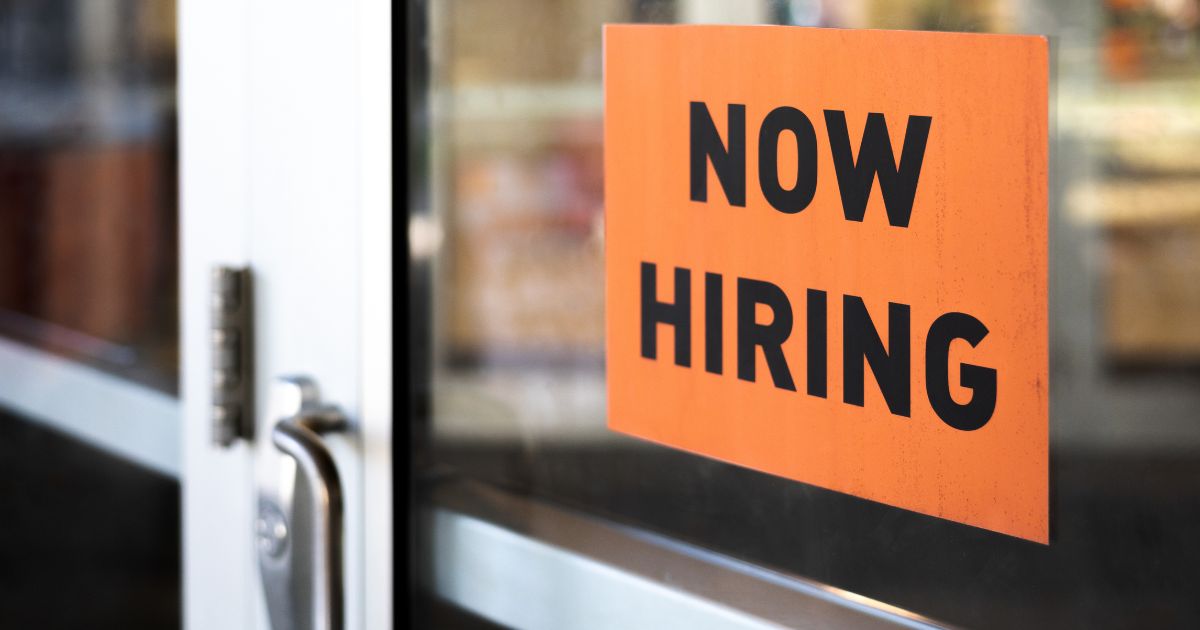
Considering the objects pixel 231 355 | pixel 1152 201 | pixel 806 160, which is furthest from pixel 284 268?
pixel 1152 201

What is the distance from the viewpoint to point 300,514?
897mm

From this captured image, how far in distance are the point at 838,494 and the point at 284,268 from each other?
1.62ft

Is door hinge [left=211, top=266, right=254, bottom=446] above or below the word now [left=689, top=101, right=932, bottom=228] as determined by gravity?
below

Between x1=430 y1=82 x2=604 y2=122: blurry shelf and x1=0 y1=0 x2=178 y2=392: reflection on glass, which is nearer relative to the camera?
x1=430 y1=82 x2=604 y2=122: blurry shelf

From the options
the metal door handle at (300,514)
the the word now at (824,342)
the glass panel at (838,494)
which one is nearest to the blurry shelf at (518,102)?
the glass panel at (838,494)

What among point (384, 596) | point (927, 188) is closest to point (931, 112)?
point (927, 188)

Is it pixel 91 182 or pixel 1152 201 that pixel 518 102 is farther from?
pixel 91 182

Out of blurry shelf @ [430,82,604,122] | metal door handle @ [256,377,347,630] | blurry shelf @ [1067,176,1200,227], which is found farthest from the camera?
metal door handle @ [256,377,347,630]

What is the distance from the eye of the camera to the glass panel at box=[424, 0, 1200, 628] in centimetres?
50

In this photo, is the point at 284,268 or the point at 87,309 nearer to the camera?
the point at 284,268

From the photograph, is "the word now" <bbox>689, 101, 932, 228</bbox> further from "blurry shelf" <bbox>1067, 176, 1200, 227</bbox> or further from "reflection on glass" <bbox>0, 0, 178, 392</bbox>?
"reflection on glass" <bbox>0, 0, 178, 392</bbox>

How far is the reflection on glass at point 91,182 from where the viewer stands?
3.31ft

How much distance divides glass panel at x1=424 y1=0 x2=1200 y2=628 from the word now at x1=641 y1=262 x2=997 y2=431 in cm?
4

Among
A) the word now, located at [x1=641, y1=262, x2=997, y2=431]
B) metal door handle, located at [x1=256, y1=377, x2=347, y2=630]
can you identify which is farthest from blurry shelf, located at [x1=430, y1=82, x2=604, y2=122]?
metal door handle, located at [x1=256, y1=377, x2=347, y2=630]
